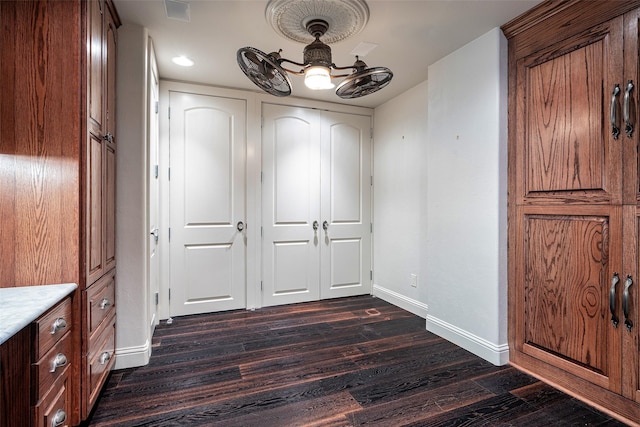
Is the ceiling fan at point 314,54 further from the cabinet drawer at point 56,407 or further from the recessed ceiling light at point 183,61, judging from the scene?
the cabinet drawer at point 56,407

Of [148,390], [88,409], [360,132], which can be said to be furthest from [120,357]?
[360,132]

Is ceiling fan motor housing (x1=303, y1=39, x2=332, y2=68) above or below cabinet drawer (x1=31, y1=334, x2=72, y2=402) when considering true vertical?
above

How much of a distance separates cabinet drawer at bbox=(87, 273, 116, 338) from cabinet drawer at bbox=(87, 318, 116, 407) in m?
0.09

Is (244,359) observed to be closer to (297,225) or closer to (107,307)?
(107,307)

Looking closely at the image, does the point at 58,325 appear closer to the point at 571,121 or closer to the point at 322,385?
the point at 322,385

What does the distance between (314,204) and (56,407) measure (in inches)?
109

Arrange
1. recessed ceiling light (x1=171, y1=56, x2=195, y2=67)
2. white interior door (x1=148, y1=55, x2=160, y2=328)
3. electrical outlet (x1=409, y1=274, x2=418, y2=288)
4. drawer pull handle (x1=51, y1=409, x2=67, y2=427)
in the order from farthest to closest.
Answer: electrical outlet (x1=409, y1=274, x2=418, y2=288) → recessed ceiling light (x1=171, y1=56, x2=195, y2=67) → white interior door (x1=148, y1=55, x2=160, y2=328) → drawer pull handle (x1=51, y1=409, x2=67, y2=427)

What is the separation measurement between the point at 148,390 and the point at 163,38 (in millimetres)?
2392

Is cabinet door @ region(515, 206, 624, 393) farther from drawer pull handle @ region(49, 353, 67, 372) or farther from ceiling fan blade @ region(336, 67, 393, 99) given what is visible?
drawer pull handle @ region(49, 353, 67, 372)

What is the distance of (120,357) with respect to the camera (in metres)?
2.18

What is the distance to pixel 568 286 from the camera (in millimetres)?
1919

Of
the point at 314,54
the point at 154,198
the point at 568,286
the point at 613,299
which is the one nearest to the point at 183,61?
the point at 154,198

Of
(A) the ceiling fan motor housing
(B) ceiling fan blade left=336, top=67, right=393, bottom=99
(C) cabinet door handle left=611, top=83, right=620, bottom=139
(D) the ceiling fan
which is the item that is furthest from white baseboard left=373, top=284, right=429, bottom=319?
(A) the ceiling fan motor housing

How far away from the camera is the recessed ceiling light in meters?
2.69
